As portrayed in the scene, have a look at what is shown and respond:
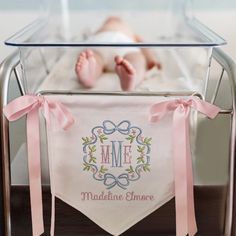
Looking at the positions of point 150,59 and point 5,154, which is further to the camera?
point 150,59

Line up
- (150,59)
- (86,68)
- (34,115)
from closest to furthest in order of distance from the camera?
1. (34,115)
2. (86,68)
3. (150,59)

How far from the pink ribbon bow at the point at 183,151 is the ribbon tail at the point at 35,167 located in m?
0.19

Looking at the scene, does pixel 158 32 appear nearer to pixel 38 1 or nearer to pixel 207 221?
pixel 38 1

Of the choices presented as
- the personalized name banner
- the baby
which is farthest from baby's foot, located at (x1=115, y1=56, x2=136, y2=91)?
the personalized name banner

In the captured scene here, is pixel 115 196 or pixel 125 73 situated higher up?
pixel 125 73

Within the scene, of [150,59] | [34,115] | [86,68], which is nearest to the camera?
[34,115]

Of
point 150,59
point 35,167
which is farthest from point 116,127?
point 150,59

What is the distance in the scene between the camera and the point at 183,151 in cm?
85

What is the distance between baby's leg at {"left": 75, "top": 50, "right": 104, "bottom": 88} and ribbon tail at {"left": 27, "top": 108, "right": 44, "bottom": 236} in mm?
148

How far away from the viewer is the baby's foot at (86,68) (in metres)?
0.96

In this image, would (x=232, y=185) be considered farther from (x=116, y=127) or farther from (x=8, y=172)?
(x=8, y=172)

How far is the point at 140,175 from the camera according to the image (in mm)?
876

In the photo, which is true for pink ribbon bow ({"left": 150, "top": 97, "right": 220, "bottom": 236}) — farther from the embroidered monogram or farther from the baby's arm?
the baby's arm

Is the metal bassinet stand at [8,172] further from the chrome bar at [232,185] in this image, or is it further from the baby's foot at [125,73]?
the baby's foot at [125,73]
